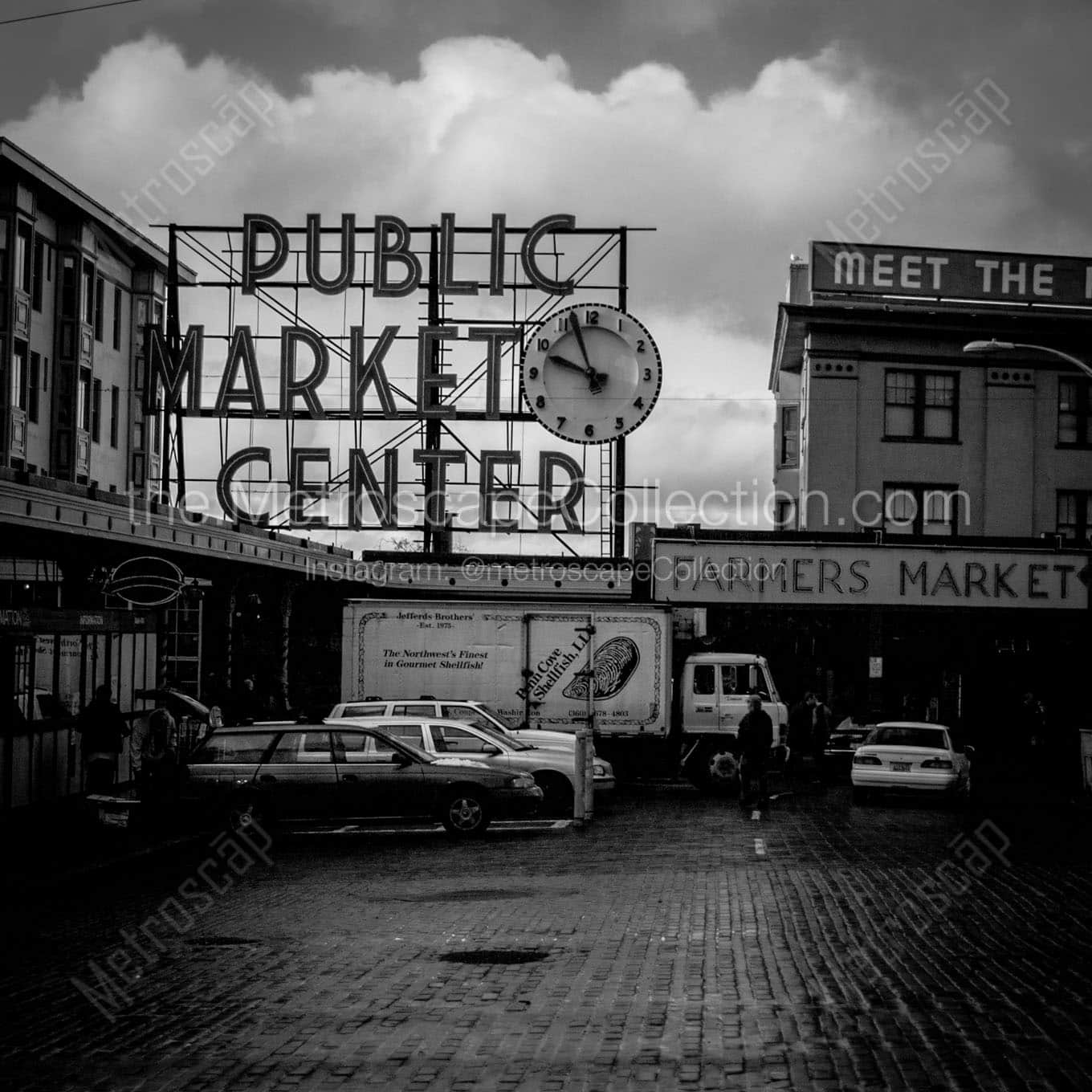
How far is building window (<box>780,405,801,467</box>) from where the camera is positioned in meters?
54.2

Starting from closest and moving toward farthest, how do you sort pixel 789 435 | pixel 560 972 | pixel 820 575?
pixel 560 972, pixel 820 575, pixel 789 435

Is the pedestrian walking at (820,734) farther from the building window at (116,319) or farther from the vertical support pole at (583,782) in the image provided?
the building window at (116,319)

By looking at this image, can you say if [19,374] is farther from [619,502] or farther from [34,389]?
[619,502]

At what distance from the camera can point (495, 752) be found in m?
22.5

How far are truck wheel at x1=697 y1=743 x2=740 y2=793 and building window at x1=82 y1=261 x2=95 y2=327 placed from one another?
30.1 meters

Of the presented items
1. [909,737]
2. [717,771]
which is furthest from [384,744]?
[909,737]

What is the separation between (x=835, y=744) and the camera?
3186cm

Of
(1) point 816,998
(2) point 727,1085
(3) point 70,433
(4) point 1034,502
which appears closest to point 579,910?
(1) point 816,998

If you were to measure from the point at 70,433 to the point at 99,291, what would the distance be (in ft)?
18.4

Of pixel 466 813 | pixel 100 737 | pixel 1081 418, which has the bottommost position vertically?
pixel 466 813

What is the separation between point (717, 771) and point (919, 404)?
61.6ft

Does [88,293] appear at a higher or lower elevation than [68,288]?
higher

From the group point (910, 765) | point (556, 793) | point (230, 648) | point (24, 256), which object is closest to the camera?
point (556, 793)

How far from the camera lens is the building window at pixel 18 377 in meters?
45.5
